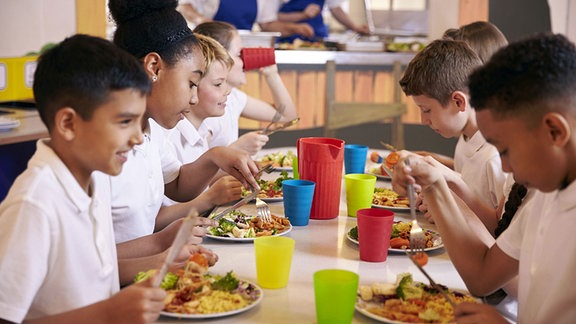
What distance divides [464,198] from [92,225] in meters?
1.08

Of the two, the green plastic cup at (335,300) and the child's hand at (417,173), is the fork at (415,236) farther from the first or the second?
the green plastic cup at (335,300)

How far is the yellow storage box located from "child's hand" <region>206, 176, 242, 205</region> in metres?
1.59

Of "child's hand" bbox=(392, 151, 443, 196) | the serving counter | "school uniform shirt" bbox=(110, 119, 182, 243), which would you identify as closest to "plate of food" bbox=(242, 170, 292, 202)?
"school uniform shirt" bbox=(110, 119, 182, 243)

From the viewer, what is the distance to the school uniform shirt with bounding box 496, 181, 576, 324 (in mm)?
1211

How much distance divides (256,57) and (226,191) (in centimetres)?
133

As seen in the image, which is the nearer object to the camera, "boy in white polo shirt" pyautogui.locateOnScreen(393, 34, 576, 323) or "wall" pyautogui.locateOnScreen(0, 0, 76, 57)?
"boy in white polo shirt" pyautogui.locateOnScreen(393, 34, 576, 323)

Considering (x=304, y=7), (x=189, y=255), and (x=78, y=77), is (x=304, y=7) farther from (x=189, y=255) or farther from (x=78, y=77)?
(x=78, y=77)

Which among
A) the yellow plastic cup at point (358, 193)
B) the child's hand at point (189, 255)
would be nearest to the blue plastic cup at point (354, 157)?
the yellow plastic cup at point (358, 193)

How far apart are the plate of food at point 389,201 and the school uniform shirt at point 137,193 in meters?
0.66

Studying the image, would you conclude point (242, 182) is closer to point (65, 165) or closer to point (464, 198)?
point (464, 198)

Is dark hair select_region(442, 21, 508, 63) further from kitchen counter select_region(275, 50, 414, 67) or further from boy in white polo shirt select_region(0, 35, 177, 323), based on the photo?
kitchen counter select_region(275, 50, 414, 67)

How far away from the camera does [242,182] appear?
206 centimetres

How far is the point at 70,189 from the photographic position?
48.6 inches

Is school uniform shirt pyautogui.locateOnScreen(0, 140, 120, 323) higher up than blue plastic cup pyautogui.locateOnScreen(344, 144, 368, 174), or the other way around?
school uniform shirt pyautogui.locateOnScreen(0, 140, 120, 323)
